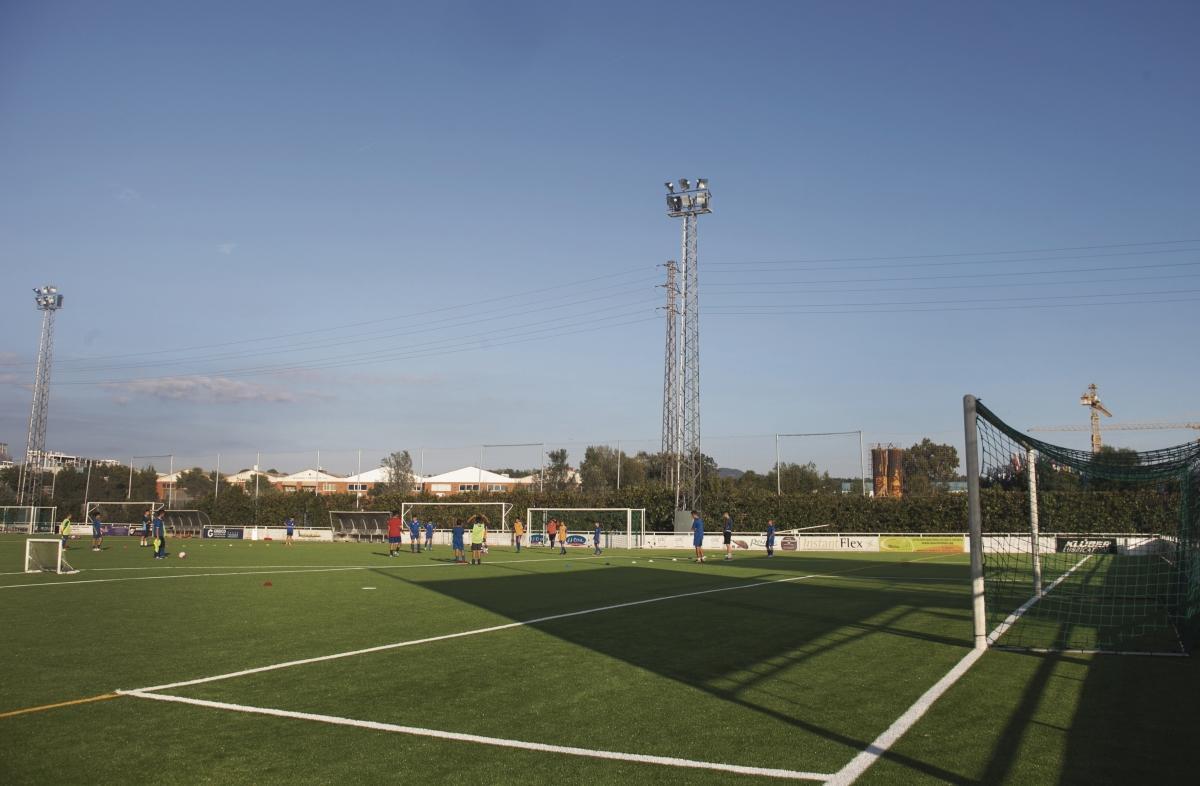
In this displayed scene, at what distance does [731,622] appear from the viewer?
1390 centimetres

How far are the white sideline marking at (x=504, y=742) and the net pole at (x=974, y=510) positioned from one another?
21.5ft

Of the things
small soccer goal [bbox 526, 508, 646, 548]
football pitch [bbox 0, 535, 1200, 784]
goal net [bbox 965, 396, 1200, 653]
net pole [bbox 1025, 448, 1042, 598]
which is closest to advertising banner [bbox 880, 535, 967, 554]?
goal net [bbox 965, 396, 1200, 653]

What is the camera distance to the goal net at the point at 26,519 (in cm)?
6525

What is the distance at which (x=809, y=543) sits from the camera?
43.8 meters

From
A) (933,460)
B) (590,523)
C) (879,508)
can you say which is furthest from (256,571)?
(933,460)

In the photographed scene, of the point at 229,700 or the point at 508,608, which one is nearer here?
the point at 229,700

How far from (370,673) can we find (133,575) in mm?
17828

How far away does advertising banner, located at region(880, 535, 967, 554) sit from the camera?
4153cm

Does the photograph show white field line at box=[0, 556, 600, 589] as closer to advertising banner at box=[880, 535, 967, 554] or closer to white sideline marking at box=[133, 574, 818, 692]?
white sideline marking at box=[133, 574, 818, 692]

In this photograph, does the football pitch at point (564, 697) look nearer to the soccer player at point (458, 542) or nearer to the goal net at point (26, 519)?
the soccer player at point (458, 542)

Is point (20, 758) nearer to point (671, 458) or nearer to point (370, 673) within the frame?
point (370, 673)

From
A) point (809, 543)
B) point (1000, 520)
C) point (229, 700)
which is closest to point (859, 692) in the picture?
point (229, 700)

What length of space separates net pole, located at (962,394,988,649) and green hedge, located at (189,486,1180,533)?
26027 millimetres

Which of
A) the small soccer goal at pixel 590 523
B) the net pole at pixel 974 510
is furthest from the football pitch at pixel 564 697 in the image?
the small soccer goal at pixel 590 523
